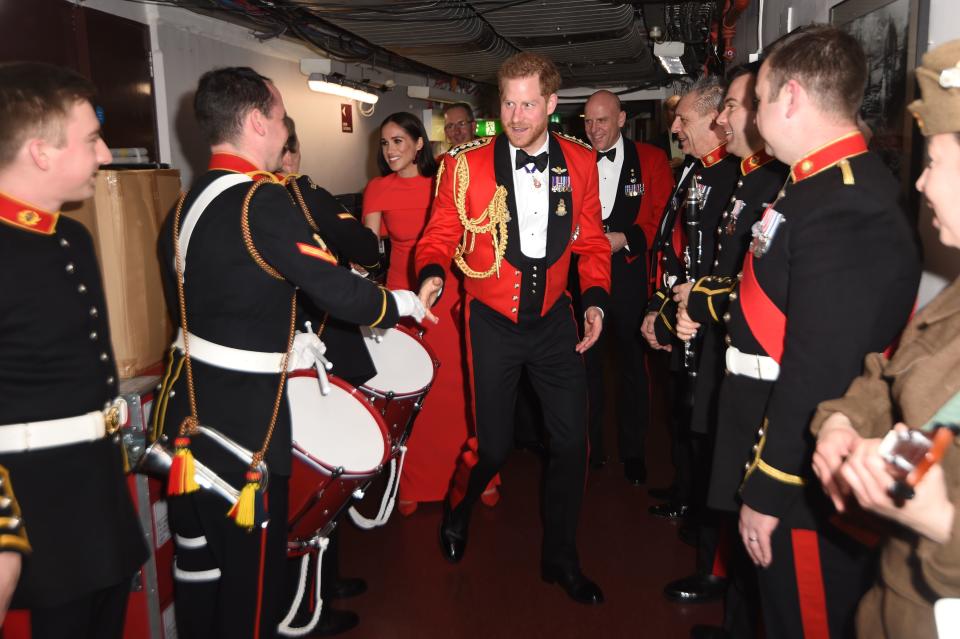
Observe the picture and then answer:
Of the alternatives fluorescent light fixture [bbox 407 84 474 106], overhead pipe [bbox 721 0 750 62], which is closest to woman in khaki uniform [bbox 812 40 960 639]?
overhead pipe [bbox 721 0 750 62]

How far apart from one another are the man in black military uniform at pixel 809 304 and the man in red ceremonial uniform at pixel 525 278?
103cm

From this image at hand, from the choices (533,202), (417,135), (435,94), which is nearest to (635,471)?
(533,202)

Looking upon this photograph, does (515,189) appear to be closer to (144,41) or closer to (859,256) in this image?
Answer: (859,256)

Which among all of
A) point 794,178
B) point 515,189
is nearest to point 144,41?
point 515,189

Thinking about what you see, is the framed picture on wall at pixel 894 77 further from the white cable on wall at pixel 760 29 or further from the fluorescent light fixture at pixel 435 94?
the fluorescent light fixture at pixel 435 94

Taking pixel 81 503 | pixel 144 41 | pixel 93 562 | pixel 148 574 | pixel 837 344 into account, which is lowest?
pixel 148 574

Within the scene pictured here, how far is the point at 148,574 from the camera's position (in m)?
2.35

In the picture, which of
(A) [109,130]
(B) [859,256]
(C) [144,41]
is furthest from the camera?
(C) [144,41]

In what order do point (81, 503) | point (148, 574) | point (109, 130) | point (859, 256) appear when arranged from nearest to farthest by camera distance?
1. point (859, 256)
2. point (81, 503)
3. point (148, 574)
4. point (109, 130)

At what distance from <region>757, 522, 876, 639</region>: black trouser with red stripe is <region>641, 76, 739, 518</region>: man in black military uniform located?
1.04 m

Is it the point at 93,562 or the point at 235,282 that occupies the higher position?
the point at 235,282

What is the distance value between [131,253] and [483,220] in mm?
1202

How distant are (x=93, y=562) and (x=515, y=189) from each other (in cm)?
184

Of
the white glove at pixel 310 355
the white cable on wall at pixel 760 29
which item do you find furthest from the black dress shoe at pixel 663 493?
the white cable on wall at pixel 760 29
